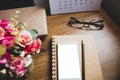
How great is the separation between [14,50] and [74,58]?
0.95 feet

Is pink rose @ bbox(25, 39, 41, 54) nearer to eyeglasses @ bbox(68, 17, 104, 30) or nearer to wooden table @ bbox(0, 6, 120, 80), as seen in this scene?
wooden table @ bbox(0, 6, 120, 80)

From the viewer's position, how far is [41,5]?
1.07m

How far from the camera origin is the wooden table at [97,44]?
802 mm

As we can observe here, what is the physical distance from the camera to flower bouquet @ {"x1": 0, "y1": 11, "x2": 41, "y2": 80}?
591 millimetres

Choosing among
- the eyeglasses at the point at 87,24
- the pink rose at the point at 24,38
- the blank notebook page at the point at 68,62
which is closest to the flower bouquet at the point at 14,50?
the pink rose at the point at 24,38

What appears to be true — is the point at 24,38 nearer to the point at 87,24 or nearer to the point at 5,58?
the point at 5,58

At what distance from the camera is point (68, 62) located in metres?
0.78

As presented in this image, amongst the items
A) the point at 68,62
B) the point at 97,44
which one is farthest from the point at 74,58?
the point at 97,44

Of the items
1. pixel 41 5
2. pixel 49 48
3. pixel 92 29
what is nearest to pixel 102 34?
pixel 92 29

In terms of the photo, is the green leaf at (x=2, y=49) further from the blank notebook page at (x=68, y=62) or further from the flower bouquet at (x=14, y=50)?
the blank notebook page at (x=68, y=62)

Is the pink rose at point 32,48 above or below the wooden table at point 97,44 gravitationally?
above

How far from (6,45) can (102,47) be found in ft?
1.59

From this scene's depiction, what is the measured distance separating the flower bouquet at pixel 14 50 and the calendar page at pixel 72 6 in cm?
39

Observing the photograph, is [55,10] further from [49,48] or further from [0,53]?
[0,53]
